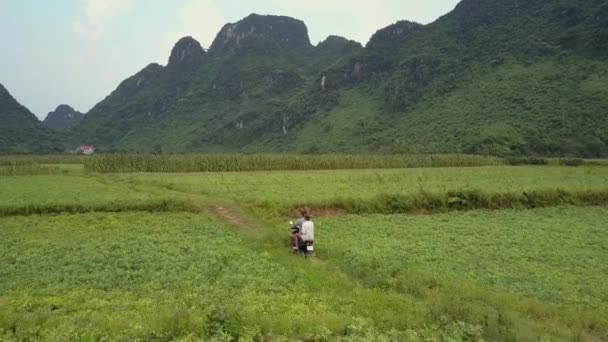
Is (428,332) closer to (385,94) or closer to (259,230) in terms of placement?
(259,230)

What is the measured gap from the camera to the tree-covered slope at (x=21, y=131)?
144 meters

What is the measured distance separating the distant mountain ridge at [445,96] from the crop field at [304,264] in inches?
2180

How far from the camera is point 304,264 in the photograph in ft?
58.6

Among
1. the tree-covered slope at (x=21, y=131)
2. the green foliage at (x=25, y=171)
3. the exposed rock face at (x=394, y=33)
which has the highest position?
the exposed rock face at (x=394, y=33)

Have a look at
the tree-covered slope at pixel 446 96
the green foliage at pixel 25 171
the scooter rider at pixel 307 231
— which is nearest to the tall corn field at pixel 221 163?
the green foliage at pixel 25 171

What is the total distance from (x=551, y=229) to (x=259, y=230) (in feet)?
48.7

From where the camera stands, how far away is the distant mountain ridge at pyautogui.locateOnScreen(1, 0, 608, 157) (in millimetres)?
86562

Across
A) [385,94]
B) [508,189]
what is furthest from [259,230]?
[385,94]

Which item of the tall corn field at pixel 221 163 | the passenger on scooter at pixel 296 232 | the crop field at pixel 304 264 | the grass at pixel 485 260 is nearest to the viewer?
the crop field at pixel 304 264

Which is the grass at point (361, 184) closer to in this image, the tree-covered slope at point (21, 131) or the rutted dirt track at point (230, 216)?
the rutted dirt track at point (230, 216)

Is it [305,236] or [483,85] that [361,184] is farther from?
[483,85]

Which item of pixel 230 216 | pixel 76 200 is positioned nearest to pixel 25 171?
pixel 76 200

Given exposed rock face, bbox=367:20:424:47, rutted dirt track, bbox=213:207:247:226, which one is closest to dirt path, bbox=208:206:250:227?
rutted dirt track, bbox=213:207:247:226

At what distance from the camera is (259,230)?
79.4ft
